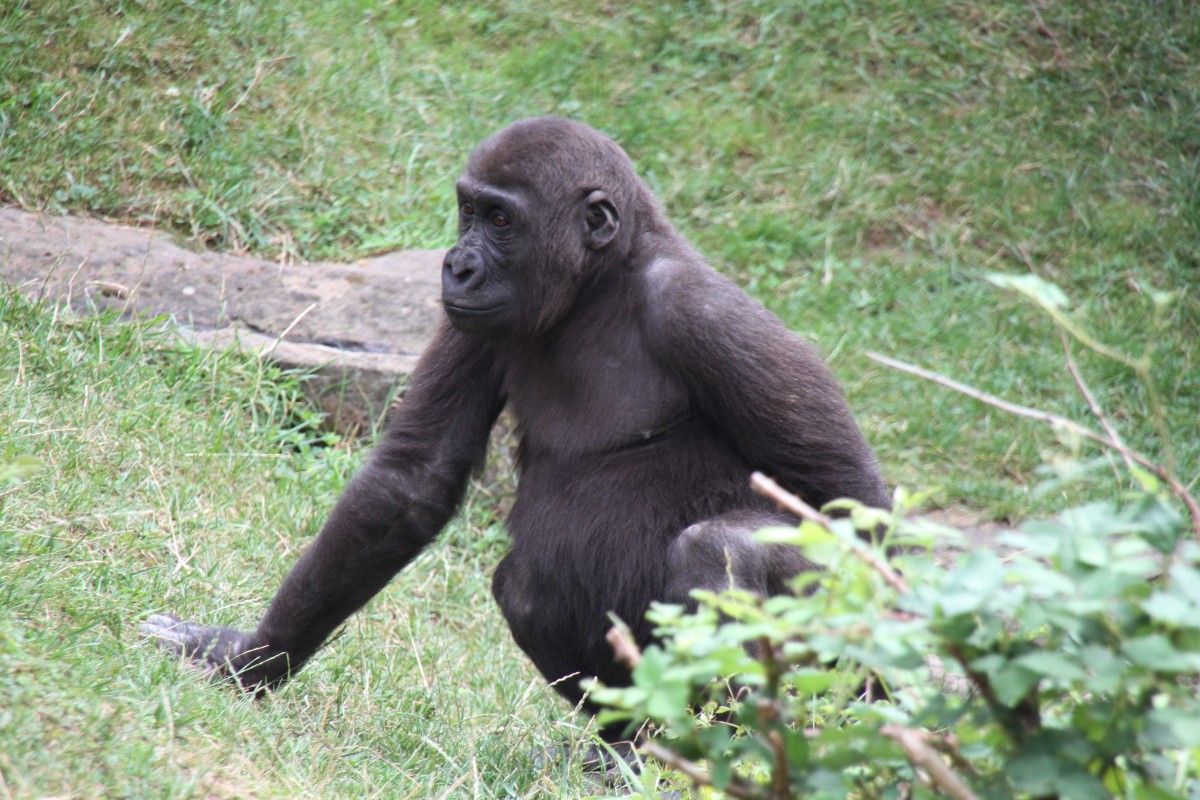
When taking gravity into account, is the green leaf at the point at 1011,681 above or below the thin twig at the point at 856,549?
below

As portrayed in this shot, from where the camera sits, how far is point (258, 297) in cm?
612

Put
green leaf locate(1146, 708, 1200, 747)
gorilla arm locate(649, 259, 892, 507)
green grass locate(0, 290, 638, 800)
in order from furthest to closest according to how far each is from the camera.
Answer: gorilla arm locate(649, 259, 892, 507) < green grass locate(0, 290, 638, 800) < green leaf locate(1146, 708, 1200, 747)

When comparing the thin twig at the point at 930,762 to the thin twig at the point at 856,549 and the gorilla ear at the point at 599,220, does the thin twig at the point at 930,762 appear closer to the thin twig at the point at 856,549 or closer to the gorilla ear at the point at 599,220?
the thin twig at the point at 856,549

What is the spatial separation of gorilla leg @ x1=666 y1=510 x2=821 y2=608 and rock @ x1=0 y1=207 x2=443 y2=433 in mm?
2652

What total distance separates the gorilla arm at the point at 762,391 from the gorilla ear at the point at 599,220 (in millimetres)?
290

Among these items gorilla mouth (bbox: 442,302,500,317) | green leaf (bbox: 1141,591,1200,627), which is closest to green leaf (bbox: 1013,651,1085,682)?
green leaf (bbox: 1141,591,1200,627)

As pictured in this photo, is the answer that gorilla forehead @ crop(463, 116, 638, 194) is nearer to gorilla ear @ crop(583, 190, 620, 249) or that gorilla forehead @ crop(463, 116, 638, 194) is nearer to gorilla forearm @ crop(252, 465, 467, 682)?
gorilla ear @ crop(583, 190, 620, 249)

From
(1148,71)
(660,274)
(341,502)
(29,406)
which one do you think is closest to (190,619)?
(341,502)

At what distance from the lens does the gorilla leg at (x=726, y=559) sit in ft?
11.2

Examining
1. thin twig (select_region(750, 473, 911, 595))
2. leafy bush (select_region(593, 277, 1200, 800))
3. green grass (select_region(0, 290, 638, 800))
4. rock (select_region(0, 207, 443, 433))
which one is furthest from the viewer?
rock (select_region(0, 207, 443, 433))

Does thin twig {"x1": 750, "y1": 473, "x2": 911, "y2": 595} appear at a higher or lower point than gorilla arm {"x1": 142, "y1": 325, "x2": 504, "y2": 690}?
higher

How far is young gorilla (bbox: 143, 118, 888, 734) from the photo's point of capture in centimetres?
369

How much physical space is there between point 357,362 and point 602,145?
2248 millimetres

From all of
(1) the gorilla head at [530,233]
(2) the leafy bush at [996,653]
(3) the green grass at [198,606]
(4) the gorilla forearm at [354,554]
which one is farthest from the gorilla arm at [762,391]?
(2) the leafy bush at [996,653]
